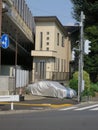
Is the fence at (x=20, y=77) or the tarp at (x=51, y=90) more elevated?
the fence at (x=20, y=77)

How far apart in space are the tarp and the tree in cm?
1399

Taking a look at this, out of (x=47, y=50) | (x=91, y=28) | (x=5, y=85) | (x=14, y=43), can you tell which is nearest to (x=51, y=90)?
(x=5, y=85)

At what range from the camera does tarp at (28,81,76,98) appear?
131ft

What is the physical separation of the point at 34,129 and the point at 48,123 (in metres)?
2.09

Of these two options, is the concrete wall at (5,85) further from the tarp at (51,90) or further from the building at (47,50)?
the building at (47,50)

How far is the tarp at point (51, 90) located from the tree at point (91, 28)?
1399 cm

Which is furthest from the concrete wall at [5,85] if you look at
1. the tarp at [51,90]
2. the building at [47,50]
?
the building at [47,50]

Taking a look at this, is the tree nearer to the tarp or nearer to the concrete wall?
the tarp

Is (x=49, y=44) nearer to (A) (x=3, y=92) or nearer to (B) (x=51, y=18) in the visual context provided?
(B) (x=51, y=18)

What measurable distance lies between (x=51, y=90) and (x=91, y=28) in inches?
627

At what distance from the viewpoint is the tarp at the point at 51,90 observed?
39.9 meters

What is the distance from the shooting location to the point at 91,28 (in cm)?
5466

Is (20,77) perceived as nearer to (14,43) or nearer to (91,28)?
(14,43)

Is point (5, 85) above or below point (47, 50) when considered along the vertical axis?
below
